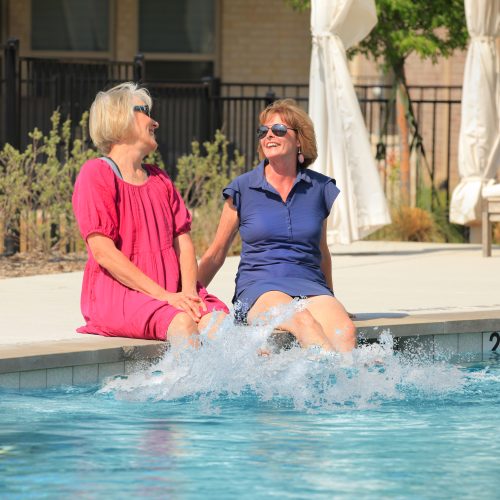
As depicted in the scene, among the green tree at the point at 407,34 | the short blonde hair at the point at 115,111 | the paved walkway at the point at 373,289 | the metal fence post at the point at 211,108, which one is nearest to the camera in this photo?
the short blonde hair at the point at 115,111

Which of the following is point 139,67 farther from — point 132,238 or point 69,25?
point 132,238

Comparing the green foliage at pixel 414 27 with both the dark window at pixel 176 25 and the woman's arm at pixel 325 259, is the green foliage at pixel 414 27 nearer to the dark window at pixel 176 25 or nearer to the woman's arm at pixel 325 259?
the dark window at pixel 176 25

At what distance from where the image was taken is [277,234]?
6.69 meters

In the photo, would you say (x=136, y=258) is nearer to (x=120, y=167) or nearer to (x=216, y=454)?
(x=120, y=167)

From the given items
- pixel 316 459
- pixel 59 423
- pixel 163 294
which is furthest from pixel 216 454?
pixel 163 294

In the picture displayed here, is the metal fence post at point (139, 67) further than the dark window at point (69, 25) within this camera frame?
No

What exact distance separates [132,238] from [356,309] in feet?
6.83

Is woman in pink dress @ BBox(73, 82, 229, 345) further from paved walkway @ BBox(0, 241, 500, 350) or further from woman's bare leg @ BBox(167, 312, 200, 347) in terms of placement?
paved walkway @ BBox(0, 241, 500, 350)

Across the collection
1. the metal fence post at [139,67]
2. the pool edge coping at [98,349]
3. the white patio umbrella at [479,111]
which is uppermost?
the metal fence post at [139,67]

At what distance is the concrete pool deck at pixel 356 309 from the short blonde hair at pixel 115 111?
96 cm

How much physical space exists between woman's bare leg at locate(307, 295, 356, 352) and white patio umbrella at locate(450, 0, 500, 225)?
6495mm

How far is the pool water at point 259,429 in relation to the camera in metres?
4.58

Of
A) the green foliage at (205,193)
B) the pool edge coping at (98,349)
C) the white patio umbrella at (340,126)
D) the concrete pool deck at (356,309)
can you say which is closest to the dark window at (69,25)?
the green foliage at (205,193)

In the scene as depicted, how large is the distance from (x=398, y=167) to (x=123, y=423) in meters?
11.1
